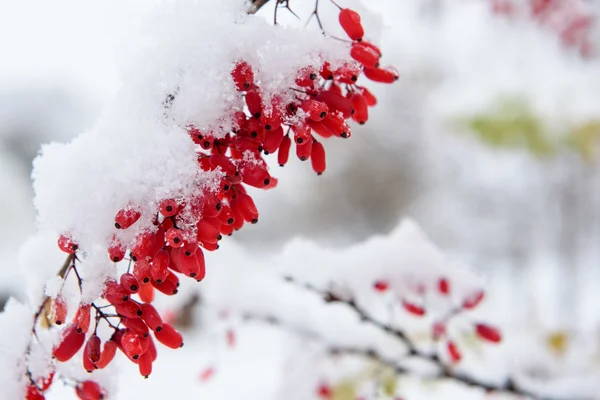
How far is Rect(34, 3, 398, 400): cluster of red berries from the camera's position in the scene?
63 centimetres

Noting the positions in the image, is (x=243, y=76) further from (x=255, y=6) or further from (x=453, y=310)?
(x=453, y=310)

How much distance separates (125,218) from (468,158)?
755cm

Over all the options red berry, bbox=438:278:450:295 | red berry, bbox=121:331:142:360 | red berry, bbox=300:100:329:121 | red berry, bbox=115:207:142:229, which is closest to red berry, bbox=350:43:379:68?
red berry, bbox=300:100:329:121

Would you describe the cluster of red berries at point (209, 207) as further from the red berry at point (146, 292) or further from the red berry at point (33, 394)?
the red berry at point (33, 394)

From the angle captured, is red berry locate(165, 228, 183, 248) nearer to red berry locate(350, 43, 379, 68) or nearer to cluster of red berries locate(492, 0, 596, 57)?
red berry locate(350, 43, 379, 68)

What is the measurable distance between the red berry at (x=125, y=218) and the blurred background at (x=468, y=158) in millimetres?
2571

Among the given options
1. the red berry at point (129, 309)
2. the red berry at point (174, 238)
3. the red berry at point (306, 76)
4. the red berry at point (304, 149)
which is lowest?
the red berry at point (129, 309)

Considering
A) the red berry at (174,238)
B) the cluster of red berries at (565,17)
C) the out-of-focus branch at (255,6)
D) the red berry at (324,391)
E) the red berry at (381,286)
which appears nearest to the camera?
the red berry at (174,238)

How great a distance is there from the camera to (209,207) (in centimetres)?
63

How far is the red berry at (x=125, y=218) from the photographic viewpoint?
622mm

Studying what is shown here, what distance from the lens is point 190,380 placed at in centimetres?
297

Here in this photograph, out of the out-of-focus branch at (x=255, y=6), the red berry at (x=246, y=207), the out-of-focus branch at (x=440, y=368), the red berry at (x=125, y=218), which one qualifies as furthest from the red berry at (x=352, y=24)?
the out-of-focus branch at (x=440, y=368)

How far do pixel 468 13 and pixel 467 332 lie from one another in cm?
476

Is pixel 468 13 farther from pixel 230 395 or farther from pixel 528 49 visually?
pixel 230 395
